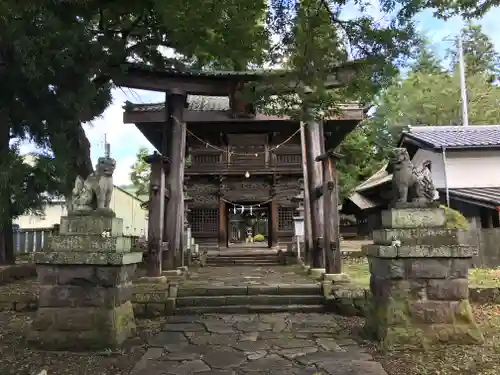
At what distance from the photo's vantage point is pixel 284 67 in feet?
20.7

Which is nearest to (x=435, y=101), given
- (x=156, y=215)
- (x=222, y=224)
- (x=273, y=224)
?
(x=273, y=224)

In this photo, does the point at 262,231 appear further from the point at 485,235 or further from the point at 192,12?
the point at 192,12

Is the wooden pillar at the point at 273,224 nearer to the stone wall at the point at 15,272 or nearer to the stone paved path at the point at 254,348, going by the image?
the stone wall at the point at 15,272

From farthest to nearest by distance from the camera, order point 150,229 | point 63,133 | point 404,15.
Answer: point 150,229 < point 63,133 < point 404,15

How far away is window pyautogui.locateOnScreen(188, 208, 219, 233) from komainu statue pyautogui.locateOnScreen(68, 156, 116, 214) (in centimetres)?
1368

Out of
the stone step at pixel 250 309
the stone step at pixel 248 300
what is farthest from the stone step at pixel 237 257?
the stone step at pixel 250 309

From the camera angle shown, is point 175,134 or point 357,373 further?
point 175,134

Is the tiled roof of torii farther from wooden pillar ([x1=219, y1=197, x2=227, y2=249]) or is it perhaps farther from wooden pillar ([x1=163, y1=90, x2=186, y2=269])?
wooden pillar ([x1=219, y1=197, x2=227, y2=249])

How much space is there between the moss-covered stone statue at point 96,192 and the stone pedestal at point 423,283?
380 centimetres

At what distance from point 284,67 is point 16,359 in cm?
535

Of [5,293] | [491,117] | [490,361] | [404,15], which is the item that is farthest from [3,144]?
[491,117]

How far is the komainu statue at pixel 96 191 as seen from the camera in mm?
5578

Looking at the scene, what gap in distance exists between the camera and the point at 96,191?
18.3ft

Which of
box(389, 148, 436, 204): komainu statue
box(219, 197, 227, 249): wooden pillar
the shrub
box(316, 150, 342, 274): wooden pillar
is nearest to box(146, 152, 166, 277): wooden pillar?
box(316, 150, 342, 274): wooden pillar
